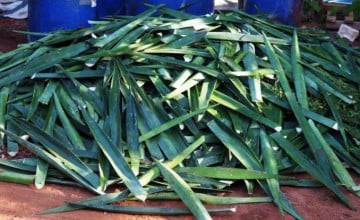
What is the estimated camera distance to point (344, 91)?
13.4 ft

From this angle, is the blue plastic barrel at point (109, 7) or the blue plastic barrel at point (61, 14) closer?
the blue plastic barrel at point (61, 14)

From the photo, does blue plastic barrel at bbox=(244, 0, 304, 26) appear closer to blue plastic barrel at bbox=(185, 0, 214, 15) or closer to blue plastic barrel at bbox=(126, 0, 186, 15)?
blue plastic barrel at bbox=(185, 0, 214, 15)

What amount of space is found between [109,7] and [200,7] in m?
0.83

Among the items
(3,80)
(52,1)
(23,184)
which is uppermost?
(52,1)

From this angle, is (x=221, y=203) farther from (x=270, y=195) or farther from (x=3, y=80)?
(x=3, y=80)

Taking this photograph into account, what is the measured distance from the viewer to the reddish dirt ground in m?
3.09

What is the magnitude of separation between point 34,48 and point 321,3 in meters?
3.45

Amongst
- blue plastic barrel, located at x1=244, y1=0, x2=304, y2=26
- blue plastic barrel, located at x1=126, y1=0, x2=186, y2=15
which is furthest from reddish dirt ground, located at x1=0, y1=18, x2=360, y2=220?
blue plastic barrel, located at x1=244, y1=0, x2=304, y2=26

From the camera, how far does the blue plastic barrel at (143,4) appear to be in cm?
525

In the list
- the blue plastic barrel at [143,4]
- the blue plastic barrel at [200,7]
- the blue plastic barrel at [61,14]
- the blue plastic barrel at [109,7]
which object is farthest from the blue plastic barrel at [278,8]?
the blue plastic barrel at [61,14]

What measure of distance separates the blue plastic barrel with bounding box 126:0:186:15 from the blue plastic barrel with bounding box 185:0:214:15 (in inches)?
3.4

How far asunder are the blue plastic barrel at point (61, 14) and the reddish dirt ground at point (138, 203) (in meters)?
2.26

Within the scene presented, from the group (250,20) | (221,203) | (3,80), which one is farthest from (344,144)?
(3,80)

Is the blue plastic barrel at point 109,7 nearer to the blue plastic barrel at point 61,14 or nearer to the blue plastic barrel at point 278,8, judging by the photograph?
the blue plastic barrel at point 61,14
